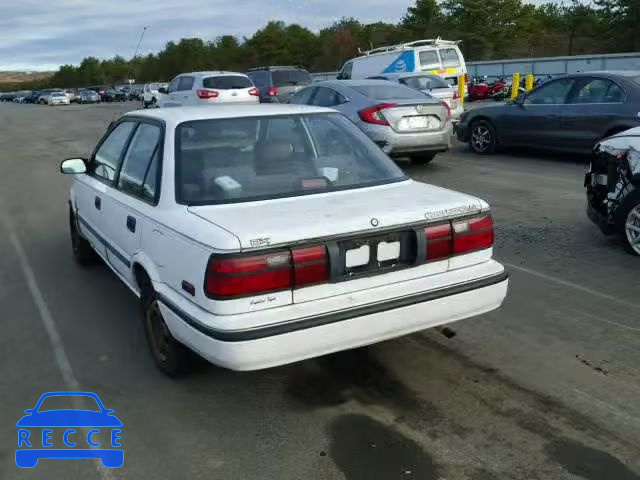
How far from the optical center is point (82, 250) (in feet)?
19.4

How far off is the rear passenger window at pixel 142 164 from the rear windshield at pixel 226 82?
1653 cm

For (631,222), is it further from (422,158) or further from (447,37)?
(447,37)

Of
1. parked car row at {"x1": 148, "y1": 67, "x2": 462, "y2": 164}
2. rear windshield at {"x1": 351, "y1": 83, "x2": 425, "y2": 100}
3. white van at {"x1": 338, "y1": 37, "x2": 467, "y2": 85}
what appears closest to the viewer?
parked car row at {"x1": 148, "y1": 67, "x2": 462, "y2": 164}

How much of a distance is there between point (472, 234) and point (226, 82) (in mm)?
18168

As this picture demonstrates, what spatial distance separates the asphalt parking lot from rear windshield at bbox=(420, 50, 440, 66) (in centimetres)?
1702

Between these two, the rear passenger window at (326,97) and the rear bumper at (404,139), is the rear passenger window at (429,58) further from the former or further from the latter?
the rear bumper at (404,139)

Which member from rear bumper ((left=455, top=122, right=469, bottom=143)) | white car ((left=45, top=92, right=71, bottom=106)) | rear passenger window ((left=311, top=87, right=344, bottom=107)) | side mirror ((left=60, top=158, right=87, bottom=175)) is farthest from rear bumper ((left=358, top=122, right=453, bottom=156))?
white car ((left=45, top=92, right=71, bottom=106))

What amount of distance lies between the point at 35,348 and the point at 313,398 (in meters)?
1.99

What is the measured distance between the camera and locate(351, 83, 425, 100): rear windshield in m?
10.9

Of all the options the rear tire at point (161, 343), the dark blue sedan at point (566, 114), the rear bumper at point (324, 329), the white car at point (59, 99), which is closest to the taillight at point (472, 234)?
the rear bumper at point (324, 329)

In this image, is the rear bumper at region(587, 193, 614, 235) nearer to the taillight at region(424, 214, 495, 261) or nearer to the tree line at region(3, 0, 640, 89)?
the taillight at region(424, 214, 495, 261)

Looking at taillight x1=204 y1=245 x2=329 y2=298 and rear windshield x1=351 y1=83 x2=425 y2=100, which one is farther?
rear windshield x1=351 y1=83 x2=425 y2=100

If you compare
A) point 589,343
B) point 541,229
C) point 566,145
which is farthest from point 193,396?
point 566,145

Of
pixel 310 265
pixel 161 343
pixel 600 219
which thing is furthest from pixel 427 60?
pixel 310 265
